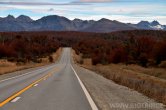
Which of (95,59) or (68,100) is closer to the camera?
(68,100)

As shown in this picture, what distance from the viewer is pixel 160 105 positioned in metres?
13.4

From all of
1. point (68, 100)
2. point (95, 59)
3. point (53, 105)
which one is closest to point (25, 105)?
point (53, 105)

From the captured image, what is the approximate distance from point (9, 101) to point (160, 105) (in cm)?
565

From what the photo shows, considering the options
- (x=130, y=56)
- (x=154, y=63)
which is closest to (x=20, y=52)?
(x=130, y=56)

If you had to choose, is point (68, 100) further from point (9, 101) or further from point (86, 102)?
point (9, 101)

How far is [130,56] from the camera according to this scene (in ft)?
360

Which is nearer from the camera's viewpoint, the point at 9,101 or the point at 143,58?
the point at 9,101

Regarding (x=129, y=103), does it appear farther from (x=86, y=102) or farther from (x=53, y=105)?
(x=53, y=105)

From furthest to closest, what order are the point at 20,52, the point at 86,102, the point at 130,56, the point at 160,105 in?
1. the point at 20,52
2. the point at 130,56
3. the point at 86,102
4. the point at 160,105

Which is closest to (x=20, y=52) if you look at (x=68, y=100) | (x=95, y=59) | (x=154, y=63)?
(x=95, y=59)

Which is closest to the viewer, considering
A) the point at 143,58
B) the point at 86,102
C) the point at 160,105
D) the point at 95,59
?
the point at 160,105

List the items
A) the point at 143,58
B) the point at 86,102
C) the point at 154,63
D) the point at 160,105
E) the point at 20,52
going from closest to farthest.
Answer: the point at 160,105 < the point at 86,102 < the point at 154,63 < the point at 143,58 < the point at 20,52

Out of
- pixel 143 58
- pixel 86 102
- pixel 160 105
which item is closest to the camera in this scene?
pixel 160 105

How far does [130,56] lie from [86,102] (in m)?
96.2
